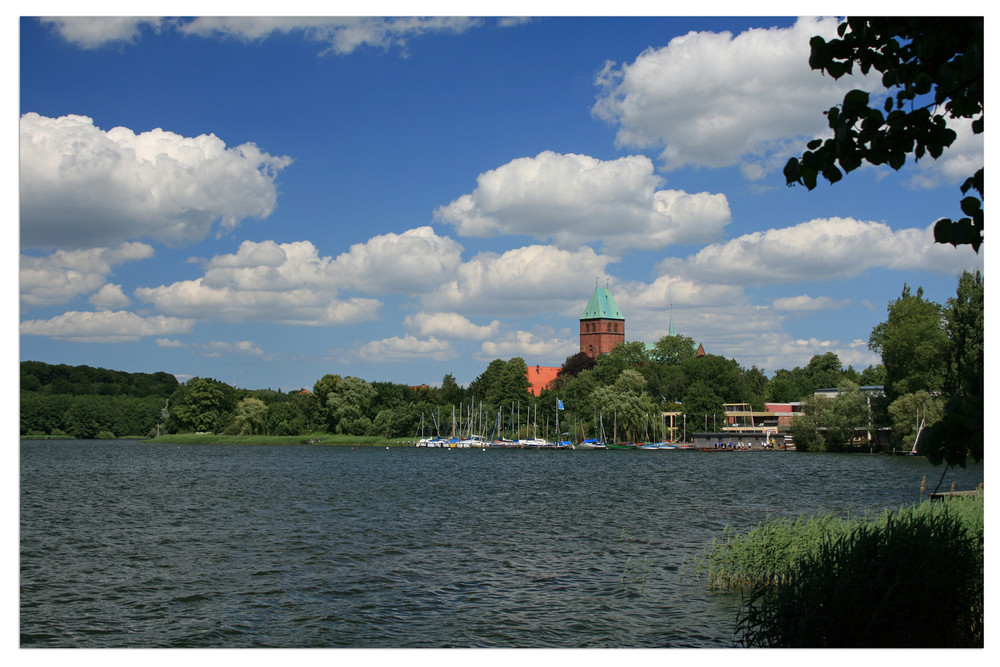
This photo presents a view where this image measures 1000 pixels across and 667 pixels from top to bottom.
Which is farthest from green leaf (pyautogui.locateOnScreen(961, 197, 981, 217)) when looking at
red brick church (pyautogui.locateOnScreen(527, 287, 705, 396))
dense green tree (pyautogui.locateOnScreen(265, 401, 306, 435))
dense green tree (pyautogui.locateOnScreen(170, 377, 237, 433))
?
red brick church (pyautogui.locateOnScreen(527, 287, 705, 396))

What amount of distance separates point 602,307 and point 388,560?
14681cm

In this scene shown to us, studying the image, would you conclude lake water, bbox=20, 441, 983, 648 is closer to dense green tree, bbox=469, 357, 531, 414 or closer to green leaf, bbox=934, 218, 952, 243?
green leaf, bbox=934, 218, 952, 243

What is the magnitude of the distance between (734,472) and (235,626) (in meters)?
44.1

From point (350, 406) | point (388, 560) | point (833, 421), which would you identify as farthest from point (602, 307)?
point (388, 560)

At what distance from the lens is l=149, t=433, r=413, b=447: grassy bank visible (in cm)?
9406

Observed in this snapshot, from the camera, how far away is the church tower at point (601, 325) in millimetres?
159875

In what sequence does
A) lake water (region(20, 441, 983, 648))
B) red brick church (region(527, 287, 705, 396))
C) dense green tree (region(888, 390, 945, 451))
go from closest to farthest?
Result: lake water (region(20, 441, 983, 648)) → dense green tree (region(888, 390, 945, 451)) → red brick church (region(527, 287, 705, 396))

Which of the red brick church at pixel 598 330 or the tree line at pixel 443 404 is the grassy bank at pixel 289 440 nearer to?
the tree line at pixel 443 404

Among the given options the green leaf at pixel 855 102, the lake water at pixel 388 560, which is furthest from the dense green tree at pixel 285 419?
the green leaf at pixel 855 102

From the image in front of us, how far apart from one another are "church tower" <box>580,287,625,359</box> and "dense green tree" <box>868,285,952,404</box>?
94154 mm

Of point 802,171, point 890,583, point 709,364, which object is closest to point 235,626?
point 890,583

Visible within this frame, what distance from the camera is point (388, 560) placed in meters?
18.1

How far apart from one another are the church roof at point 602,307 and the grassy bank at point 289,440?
76094 mm
